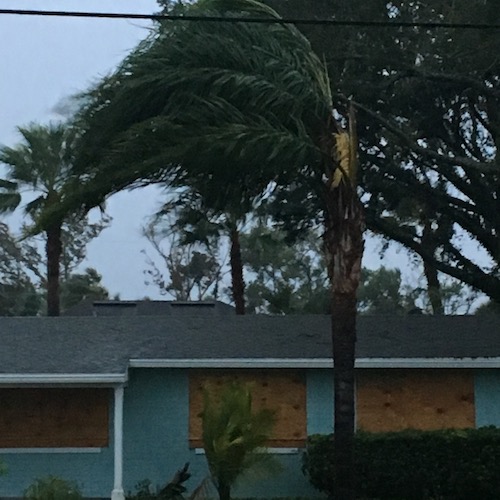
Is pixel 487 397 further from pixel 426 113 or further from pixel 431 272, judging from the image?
pixel 431 272

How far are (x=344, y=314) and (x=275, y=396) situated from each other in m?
4.87

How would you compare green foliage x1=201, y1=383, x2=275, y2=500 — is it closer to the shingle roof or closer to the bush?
Answer: the bush

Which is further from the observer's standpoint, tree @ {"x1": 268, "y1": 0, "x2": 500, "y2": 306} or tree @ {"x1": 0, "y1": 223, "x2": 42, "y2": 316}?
tree @ {"x1": 0, "y1": 223, "x2": 42, "y2": 316}

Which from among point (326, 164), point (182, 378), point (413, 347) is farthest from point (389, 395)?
point (326, 164)

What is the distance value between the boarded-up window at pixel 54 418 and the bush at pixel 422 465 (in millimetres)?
4003

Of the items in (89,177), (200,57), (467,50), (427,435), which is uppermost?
(467,50)

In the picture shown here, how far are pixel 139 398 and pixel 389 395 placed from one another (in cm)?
438

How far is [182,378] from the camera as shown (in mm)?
17906

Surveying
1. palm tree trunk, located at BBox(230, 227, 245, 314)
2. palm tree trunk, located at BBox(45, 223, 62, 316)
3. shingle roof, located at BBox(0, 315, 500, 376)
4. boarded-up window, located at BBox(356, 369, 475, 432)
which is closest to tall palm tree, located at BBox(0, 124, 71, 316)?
palm tree trunk, located at BBox(45, 223, 62, 316)

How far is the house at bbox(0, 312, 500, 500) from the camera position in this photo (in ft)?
57.5

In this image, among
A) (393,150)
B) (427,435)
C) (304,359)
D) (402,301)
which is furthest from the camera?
(402,301)

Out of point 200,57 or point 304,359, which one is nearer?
point 200,57

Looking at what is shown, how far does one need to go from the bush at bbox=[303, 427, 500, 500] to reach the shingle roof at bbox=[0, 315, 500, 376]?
190cm

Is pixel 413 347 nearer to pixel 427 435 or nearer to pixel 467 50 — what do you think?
pixel 427 435
